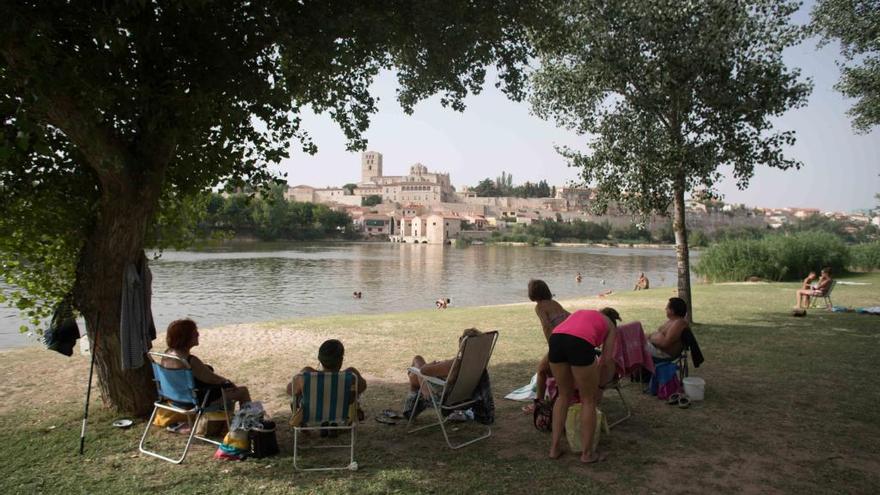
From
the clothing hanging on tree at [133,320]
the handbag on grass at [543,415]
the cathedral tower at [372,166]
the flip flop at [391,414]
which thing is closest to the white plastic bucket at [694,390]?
the handbag on grass at [543,415]

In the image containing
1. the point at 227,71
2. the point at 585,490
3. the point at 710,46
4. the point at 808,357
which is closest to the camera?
the point at 585,490

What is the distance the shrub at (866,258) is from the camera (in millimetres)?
24016

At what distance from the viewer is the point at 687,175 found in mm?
8945

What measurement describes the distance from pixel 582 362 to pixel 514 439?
3.26 feet

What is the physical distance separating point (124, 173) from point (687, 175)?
7806mm

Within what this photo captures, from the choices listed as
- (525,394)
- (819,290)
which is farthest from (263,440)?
(819,290)

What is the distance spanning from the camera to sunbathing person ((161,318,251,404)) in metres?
3.99

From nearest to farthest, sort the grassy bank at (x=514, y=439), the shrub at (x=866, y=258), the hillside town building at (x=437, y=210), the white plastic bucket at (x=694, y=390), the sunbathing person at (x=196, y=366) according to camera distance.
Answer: the grassy bank at (x=514, y=439)
the sunbathing person at (x=196, y=366)
the white plastic bucket at (x=694, y=390)
the shrub at (x=866, y=258)
the hillside town building at (x=437, y=210)

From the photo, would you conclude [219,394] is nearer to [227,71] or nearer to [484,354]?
[484,354]

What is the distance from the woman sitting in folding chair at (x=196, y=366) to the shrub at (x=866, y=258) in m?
27.0

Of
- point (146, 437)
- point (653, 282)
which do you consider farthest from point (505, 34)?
point (653, 282)

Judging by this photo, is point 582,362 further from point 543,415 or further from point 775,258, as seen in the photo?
point 775,258

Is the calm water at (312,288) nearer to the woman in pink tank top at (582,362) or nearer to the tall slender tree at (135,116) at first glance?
the tall slender tree at (135,116)

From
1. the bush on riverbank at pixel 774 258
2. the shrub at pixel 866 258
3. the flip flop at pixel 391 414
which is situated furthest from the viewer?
the shrub at pixel 866 258
